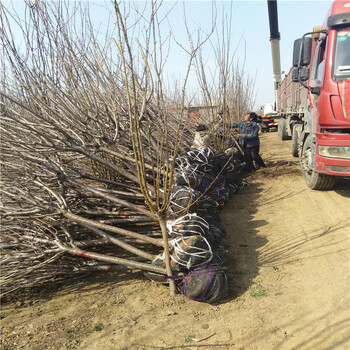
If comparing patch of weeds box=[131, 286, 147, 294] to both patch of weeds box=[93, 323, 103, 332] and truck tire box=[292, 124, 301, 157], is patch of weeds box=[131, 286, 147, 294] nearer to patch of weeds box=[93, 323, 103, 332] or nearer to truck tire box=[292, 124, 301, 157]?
patch of weeds box=[93, 323, 103, 332]

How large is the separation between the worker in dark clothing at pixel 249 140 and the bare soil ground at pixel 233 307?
370 centimetres

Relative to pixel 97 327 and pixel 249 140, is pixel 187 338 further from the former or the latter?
pixel 249 140

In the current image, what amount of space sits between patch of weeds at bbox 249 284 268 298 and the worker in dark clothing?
5078 millimetres

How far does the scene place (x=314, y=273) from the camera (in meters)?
2.82

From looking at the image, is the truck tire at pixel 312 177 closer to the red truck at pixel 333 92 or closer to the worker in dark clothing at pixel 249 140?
the red truck at pixel 333 92

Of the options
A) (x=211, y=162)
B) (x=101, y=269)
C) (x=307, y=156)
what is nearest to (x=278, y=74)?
(x=307, y=156)

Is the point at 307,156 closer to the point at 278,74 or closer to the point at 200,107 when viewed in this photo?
the point at 200,107

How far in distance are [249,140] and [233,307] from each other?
17.8ft

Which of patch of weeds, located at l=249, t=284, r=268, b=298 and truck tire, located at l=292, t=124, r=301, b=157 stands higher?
truck tire, located at l=292, t=124, r=301, b=157

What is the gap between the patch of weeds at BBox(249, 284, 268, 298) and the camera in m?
2.58

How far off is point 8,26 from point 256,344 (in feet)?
13.7

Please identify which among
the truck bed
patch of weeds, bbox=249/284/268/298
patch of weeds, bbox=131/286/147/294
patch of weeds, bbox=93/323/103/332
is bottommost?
patch of weeds, bbox=249/284/268/298

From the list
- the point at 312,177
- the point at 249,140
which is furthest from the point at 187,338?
the point at 249,140

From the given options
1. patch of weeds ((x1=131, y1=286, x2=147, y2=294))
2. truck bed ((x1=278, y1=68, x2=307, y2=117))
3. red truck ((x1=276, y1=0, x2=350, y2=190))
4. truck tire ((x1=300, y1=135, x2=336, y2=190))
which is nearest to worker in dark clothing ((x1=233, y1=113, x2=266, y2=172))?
truck bed ((x1=278, y1=68, x2=307, y2=117))
